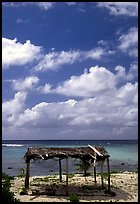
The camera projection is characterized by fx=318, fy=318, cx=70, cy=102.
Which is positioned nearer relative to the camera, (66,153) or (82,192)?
A: (82,192)

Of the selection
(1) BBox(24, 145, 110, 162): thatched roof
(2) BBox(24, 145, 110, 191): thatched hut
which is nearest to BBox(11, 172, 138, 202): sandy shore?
(2) BBox(24, 145, 110, 191): thatched hut

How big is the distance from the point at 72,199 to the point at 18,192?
333 cm

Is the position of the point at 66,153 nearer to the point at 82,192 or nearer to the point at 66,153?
the point at 66,153

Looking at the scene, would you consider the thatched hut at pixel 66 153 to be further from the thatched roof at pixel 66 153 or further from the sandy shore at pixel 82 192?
the sandy shore at pixel 82 192

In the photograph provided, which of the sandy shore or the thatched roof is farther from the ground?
the thatched roof

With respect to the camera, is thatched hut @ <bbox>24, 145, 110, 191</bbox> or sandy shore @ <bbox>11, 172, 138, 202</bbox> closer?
sandy shore @ <bbox>11, 172, 138, 202</bbox>

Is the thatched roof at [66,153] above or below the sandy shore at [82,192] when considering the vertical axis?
above

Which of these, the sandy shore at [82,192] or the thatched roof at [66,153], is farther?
the thatched roof at [66,153]

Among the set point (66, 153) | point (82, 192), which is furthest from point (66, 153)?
point (82, 192)

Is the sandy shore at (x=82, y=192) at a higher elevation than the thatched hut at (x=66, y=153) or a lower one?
lower

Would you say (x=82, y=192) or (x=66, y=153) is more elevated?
(x=66, y=153)

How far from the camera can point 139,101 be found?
12.0 feet

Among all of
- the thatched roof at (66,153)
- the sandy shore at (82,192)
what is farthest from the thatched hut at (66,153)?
the sandy shore at (82,192)

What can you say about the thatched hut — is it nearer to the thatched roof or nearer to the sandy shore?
the thatched roof
